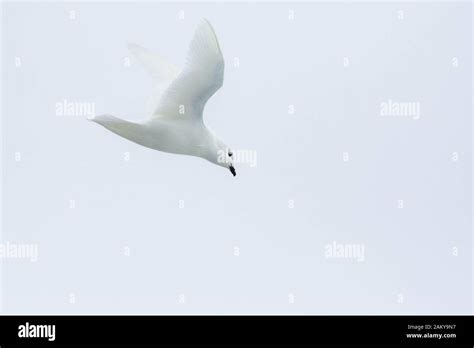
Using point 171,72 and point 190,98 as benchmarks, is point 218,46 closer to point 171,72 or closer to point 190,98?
point 190,98

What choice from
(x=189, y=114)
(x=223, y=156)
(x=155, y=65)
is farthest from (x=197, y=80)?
(x=155, y=65)

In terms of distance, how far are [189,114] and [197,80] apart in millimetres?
733

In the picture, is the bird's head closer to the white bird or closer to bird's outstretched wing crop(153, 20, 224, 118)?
the white bird

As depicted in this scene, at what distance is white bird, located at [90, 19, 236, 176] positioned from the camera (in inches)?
477

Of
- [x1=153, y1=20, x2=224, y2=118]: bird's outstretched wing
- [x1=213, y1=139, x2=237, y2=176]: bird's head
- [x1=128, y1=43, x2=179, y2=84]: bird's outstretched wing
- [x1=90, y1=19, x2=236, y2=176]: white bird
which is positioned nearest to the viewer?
A: [x1=153, y1=20, x2=224, y2=118]: bird's outstretched wing

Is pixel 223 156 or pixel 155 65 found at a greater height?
pixel 155 65

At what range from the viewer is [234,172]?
14.0 metres

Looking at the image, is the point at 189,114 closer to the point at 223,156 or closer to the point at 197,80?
the point at 197,80

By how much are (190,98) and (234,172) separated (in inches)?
62.8

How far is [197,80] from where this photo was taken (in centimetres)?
1252

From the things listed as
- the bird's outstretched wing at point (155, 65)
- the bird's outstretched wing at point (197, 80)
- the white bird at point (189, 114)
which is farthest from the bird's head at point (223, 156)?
the bird's outstretched wing at point (155, 65)

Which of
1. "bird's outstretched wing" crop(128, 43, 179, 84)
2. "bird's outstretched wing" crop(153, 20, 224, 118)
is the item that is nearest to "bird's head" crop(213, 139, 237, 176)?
"bird's outstretched wing" crop(153, 20, 224, 118)

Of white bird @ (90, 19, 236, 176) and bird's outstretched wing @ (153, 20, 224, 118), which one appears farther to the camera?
white bird @ (90, 19, 236, 176)
